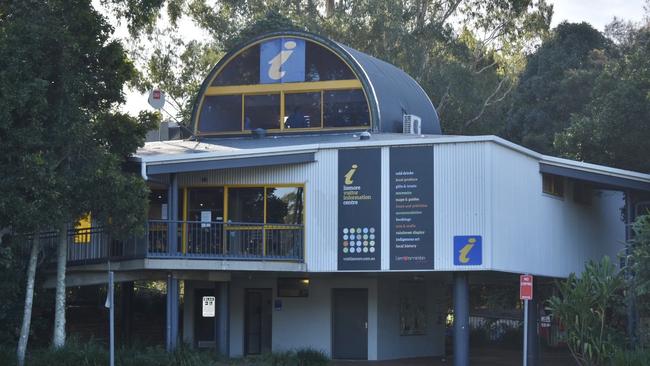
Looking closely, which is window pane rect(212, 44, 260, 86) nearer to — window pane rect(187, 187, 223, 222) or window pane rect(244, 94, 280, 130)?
window pane rect(244, 94, 280, 130)

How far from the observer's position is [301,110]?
32438mm

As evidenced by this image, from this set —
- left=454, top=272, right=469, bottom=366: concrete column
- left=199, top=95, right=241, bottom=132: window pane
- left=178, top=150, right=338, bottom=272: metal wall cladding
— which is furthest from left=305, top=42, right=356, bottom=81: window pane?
left=454, top=272, right=469, bottom=366: concrete column

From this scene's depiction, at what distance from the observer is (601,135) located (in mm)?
37188

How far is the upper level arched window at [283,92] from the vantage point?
1264 inches

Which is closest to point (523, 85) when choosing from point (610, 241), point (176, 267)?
point (610, 241)

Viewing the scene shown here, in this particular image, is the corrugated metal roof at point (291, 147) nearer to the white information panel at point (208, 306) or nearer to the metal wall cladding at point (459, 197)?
the metal wall cladding at point (459, 197)

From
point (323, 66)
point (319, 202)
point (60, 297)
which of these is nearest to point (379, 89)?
point (323, 66)

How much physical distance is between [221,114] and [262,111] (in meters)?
1.45

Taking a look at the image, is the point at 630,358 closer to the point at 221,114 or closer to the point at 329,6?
the point at 221,114

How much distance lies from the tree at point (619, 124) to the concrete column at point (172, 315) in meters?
17.0

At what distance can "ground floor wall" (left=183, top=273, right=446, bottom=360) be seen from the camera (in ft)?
100

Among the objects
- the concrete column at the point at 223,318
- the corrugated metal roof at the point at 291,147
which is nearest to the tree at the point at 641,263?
the corrugated metal roof at the point at 291,147

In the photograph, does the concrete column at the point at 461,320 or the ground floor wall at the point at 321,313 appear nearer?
the concrete column at the point at 461,320

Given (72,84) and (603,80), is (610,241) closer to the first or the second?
(603,80)
